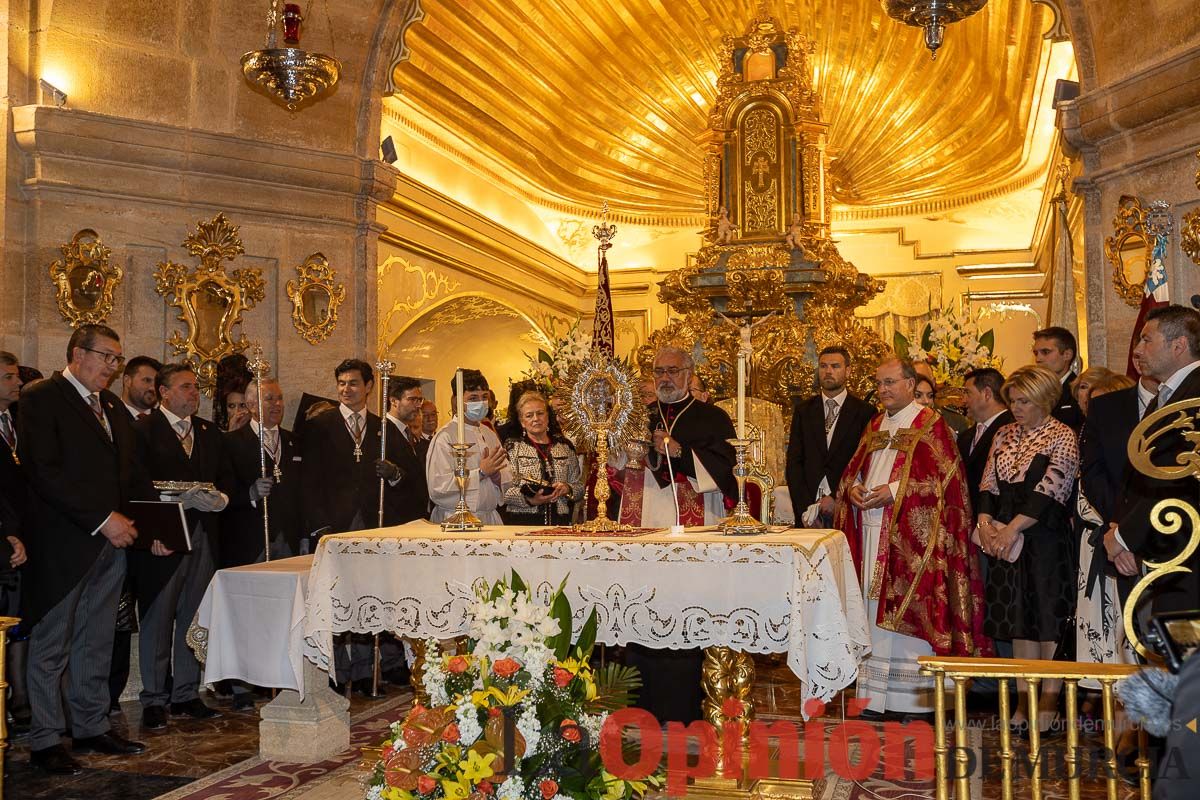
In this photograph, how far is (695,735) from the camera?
4.78 m

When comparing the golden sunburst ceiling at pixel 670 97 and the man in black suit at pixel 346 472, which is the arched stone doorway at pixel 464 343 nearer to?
the golden sunburst ceiling at pixel 670 97

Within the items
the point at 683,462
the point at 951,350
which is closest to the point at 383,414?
the point at 683,462

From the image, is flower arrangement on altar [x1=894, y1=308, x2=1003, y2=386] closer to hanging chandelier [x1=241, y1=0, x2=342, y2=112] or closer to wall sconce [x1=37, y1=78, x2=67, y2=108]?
hanging chandelier [x1=241, y1=0, x2=342, y2=112]

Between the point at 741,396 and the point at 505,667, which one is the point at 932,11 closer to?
the point at 741,396

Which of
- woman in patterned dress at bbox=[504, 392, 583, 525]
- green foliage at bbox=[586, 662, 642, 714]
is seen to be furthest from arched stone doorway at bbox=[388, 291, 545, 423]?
green foliage at bbox=[586, 662, 642, 714]

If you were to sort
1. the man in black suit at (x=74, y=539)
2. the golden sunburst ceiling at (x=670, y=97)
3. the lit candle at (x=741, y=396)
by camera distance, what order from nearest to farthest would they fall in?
the lit candle at (x=741, y=396) < the man in black suit at (x=74, y=539) < the golden sunburst ceiling at (x=670, y=97)

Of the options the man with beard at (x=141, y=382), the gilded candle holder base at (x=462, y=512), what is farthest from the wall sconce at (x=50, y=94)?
the gilded candle holder base at (x=462, y=512)

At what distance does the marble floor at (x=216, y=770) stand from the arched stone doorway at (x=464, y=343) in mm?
4950

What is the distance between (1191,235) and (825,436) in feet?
7.17

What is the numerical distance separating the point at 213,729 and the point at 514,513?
1.86 metres

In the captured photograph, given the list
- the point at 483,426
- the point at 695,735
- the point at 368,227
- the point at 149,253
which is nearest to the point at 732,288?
the point at 368,227

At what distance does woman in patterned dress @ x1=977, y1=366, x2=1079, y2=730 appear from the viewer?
5.12 metres

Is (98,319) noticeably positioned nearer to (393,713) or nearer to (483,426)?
(483,426)

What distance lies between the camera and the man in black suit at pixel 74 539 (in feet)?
16.3
